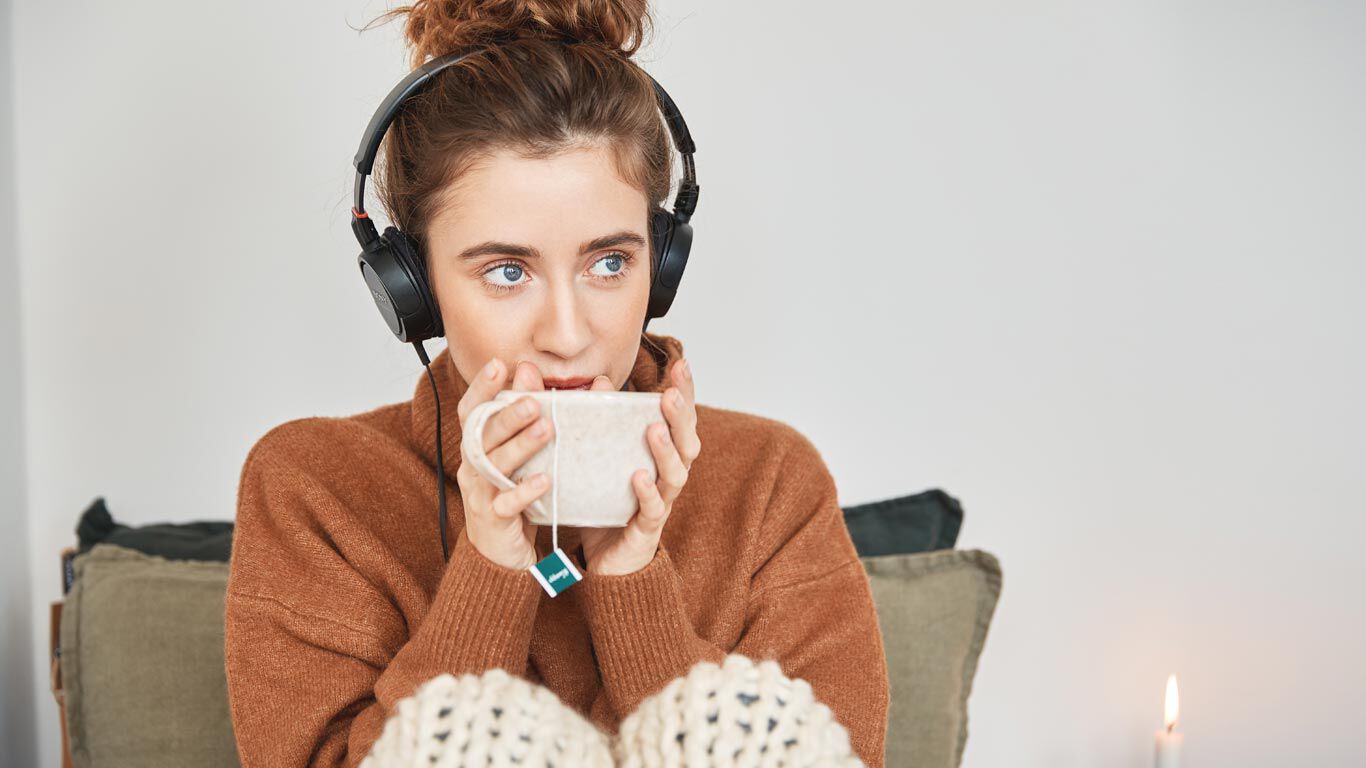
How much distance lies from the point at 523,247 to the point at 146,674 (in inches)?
31.5

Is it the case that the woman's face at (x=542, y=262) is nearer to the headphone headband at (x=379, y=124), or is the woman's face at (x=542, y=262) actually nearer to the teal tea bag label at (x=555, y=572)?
the headphone headband at (x=379, y=124)

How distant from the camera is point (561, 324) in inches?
39.5

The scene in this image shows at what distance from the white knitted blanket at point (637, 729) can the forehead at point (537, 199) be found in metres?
0.42

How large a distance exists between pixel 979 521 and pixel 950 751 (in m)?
0.48

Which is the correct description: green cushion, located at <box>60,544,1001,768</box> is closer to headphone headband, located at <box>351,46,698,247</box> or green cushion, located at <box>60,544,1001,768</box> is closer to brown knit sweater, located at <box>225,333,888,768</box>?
brown knit sweater, located at <box>225,333,888,768</box>

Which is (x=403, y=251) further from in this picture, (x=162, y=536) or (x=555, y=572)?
(x=162, y=536)

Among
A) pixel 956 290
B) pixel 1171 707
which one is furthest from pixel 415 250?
pixel 1171 707

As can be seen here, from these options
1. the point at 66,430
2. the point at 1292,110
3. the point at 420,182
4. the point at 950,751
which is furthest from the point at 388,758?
the point at 1292,110

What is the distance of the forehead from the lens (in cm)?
101

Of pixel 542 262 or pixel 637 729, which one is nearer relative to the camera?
pixel 637 729

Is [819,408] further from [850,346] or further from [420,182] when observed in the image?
[420,182]

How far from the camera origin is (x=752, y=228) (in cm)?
181

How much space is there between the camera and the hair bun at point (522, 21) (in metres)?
1.09

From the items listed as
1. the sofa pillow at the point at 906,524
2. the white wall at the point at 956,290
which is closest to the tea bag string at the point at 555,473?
the sofa pillow at the point at 906,524
